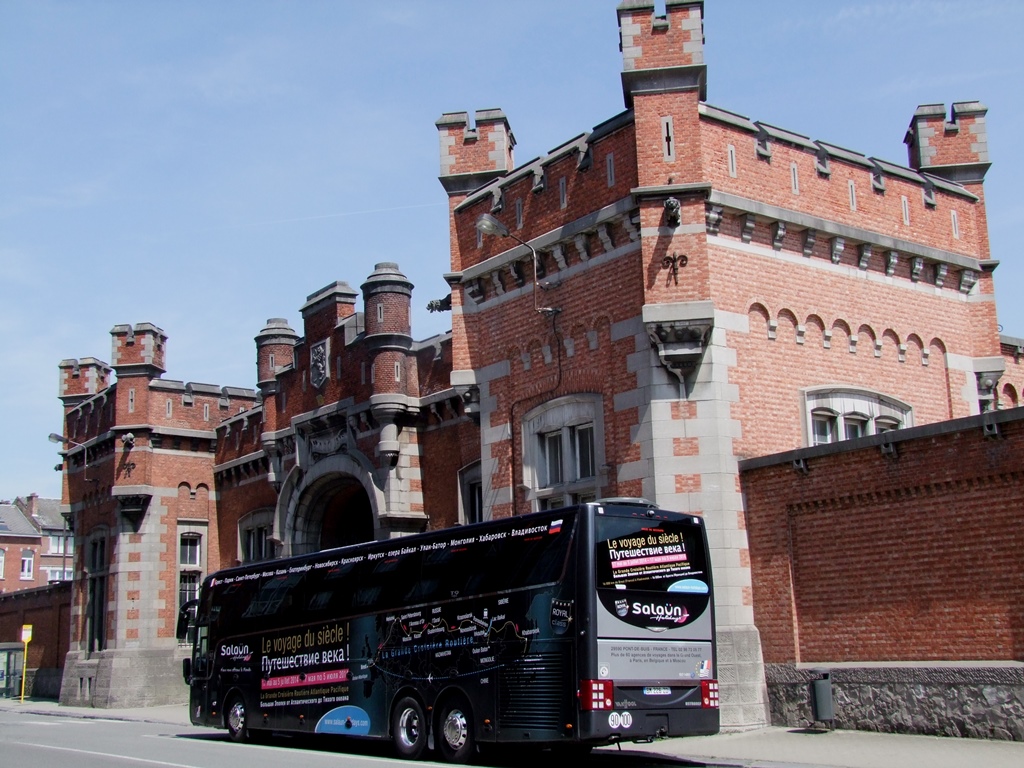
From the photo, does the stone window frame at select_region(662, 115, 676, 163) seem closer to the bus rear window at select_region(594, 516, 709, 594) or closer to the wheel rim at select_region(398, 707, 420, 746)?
the bus rear window at select_region(594, 516, 709, 594)

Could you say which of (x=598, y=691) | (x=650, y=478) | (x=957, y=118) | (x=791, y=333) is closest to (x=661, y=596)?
(x=598, y=691)

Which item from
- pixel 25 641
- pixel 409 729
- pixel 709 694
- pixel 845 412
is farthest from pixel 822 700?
pixel 25 641

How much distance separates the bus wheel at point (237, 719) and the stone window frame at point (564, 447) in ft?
19.7

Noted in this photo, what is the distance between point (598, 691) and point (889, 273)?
10.2 metres

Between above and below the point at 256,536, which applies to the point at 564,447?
above

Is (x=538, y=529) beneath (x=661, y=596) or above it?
above

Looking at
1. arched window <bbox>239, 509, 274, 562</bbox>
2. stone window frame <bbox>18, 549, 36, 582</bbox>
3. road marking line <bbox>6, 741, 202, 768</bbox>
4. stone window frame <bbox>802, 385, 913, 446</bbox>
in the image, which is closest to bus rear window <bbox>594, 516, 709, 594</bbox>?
stone window frame <bbox>802, 385, 913, 446</bbox>

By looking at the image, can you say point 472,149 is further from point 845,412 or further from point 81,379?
point 81,379

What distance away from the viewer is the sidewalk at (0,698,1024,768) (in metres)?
12.8

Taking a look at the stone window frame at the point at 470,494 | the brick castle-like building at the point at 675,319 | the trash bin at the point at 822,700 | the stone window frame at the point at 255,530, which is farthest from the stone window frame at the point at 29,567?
the trash bin at the point at 822,700

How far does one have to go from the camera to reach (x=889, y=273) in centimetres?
1991

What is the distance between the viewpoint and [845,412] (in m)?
18.7

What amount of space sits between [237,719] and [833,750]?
10282 mm

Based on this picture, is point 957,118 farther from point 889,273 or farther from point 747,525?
point 747,525
